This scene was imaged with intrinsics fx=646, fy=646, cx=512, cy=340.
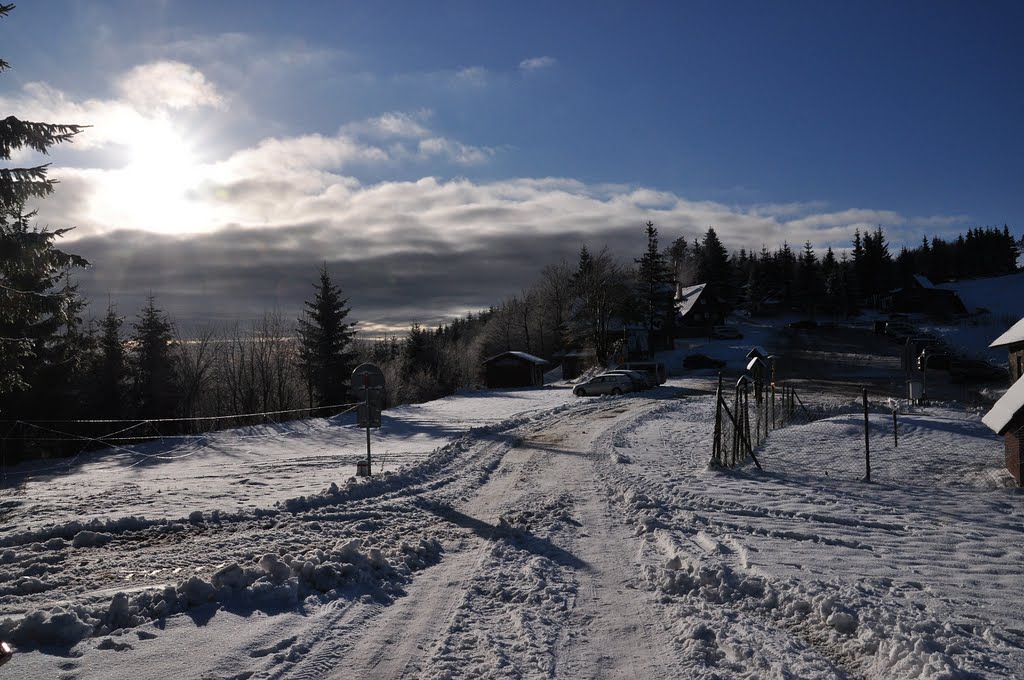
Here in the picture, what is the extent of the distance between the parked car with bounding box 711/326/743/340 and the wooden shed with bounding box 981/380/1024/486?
2465 inches

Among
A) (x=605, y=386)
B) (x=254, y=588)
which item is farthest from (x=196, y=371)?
(x=254, y=588)

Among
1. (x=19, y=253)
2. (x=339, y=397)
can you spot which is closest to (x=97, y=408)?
(x=339, y=397)

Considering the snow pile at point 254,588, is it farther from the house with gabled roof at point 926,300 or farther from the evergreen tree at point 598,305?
the house with gabled roof at point 926,300

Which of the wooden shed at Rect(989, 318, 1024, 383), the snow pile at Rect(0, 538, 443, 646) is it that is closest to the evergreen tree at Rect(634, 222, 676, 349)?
the wooden shed at Rect(989, 318, 1024, 383)

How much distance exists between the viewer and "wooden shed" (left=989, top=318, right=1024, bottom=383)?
866 inches

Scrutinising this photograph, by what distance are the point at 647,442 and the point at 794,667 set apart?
517 inches

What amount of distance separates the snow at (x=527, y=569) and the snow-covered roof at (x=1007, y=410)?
40.5 inches

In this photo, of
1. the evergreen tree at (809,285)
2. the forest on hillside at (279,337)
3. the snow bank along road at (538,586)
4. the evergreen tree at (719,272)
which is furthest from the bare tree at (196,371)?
the evergreen tree at (809,285)

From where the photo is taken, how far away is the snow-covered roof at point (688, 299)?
8150 cm

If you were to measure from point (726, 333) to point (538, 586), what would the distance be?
72.9 metres

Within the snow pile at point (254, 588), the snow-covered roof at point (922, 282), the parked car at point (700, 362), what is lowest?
the snow pile at point (254, 588)

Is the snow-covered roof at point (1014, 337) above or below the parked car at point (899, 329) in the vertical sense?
below

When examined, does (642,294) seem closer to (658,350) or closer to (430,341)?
(658,350)

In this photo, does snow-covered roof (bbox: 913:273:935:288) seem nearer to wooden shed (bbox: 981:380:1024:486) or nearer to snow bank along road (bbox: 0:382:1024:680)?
wooden shed (bbox: 981:380:1024:486)
